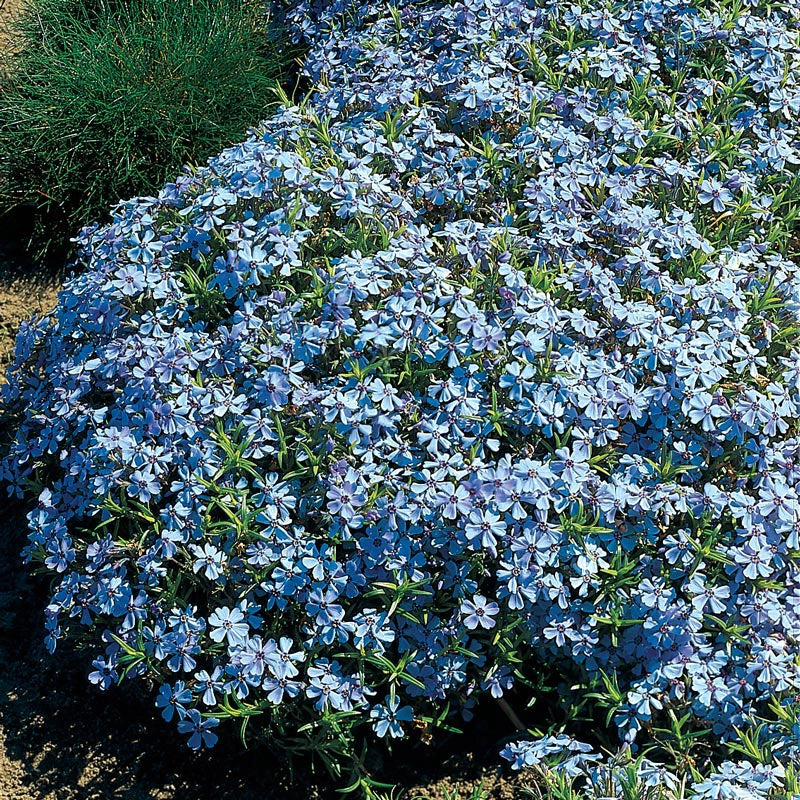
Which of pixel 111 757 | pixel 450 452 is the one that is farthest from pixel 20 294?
pixel 450 452

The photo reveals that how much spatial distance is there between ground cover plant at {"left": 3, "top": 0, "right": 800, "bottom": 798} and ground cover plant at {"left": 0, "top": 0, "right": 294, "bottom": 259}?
4.80 ft

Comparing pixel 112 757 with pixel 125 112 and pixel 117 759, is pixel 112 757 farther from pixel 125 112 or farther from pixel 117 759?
pixel 125 112

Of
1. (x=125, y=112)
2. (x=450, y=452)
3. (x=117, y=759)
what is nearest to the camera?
(x=450, y=452)

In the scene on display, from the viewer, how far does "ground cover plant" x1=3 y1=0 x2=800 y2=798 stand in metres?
2.69

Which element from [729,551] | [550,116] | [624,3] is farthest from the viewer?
[624,3]

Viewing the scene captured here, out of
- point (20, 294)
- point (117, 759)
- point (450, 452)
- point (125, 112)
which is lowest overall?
point (117, 759)

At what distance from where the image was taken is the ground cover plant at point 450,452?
269cm

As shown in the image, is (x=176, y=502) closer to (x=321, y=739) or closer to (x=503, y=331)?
(x=321, y=739)

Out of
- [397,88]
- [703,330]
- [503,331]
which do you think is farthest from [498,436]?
[397,88]

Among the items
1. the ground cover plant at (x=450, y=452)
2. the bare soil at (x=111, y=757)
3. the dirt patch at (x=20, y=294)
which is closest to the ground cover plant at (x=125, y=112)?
the dirt patch at (x=20, y=294)

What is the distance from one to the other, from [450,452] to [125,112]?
2.84 m

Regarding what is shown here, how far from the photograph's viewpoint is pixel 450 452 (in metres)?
2.79

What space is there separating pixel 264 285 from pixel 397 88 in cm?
95

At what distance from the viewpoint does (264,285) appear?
3178mm
